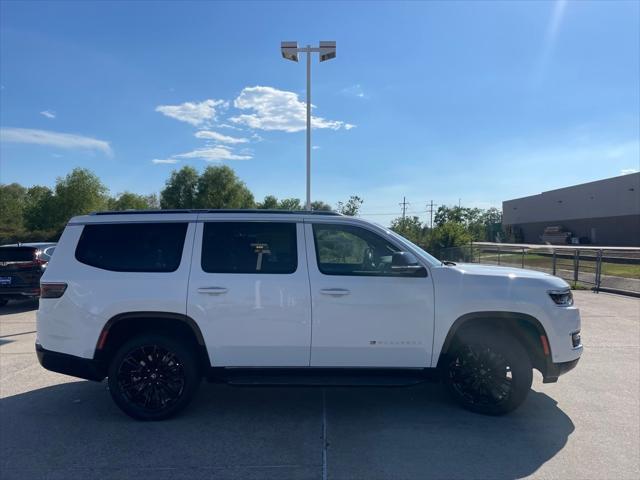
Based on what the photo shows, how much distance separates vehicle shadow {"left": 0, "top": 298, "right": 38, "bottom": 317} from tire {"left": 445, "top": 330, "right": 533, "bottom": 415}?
1093 cm

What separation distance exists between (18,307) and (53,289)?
9004mm

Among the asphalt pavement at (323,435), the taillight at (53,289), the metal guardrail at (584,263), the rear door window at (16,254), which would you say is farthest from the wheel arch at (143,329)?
the metal guardrail at (584,263)

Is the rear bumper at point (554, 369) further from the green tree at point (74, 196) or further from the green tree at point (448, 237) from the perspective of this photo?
the green tree at point (74, 196)

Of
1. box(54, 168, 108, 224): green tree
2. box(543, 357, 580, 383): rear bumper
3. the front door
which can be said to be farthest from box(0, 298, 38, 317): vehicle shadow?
box(54, 168, 108, 224): green tree

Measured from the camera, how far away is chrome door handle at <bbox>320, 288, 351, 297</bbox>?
171 inches

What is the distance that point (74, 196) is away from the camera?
51.8 meters

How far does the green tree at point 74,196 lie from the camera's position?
5178 cm

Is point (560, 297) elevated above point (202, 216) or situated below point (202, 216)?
below

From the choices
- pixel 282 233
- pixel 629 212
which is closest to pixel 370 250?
pixel 282 233

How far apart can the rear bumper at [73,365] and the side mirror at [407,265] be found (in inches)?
124

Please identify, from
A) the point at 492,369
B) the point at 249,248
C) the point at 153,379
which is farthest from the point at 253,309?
the point at 492,369

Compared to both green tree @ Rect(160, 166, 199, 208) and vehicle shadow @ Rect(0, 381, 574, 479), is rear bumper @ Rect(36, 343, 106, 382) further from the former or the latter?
green tree @ Rect(160, 166, 199, 208)

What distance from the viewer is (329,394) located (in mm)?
5141

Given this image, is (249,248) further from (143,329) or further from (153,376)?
(153,376)
